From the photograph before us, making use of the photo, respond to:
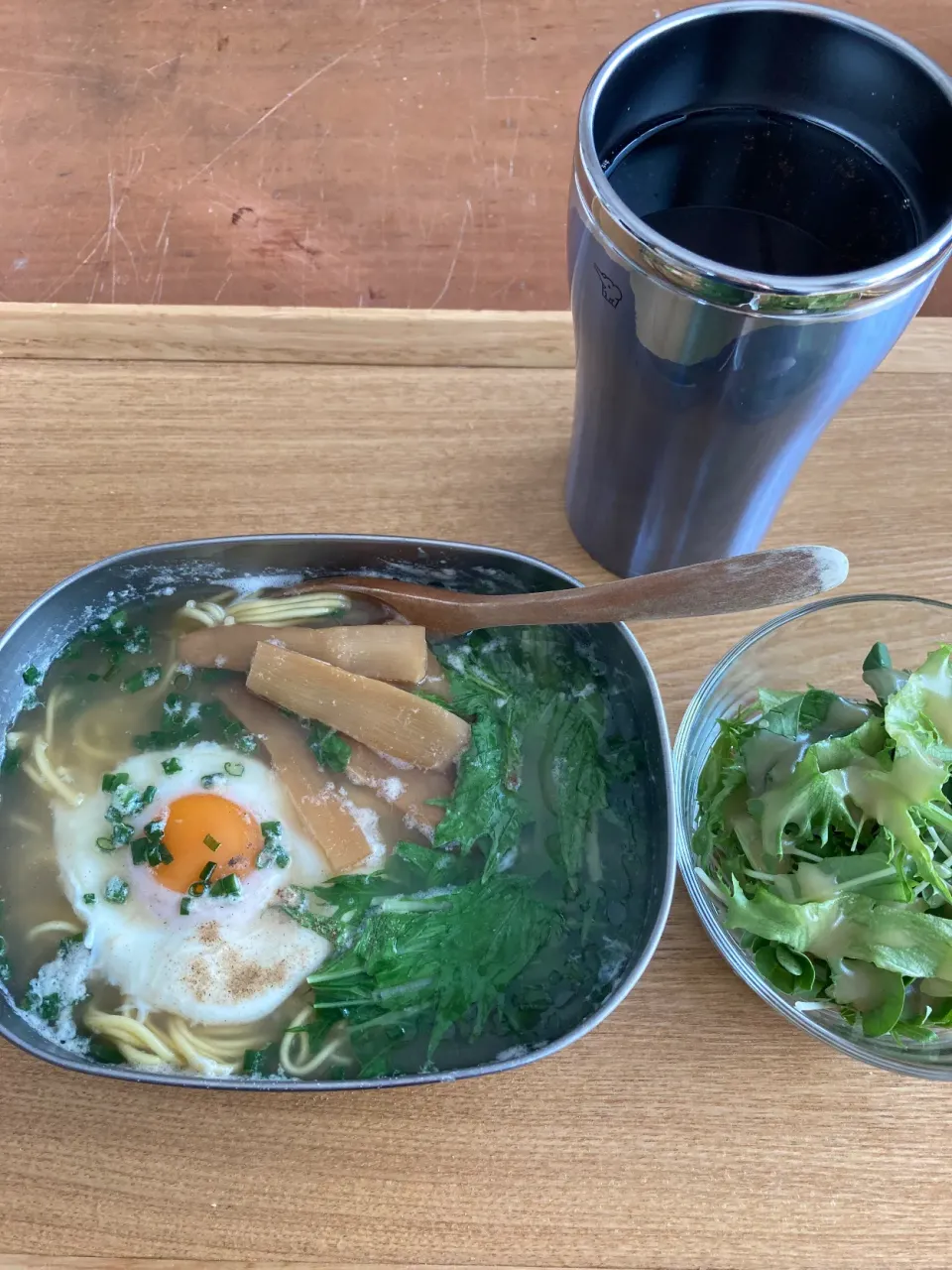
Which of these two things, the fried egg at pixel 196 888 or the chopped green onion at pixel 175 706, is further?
the chopped green onion at pixel 175 706

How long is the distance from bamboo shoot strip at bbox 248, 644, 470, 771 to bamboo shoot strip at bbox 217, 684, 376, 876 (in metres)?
0.04

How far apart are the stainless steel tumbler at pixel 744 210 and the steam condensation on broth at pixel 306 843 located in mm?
301

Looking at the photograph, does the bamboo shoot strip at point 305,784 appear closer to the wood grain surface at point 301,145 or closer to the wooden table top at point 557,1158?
the wooden table top at point 557,1158

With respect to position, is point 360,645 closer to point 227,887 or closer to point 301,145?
point 227,887

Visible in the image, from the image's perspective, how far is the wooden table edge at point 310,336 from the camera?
1.19m

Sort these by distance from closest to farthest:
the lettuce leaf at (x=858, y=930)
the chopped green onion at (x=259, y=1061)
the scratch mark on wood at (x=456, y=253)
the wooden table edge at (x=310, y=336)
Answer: the lettuce leaf at (x=858, y=930), the chopped green onion at (x=259, y=1061), the wooden table edge at (x=310, y=336), the scratch mark on wood at (x=456, y=253)

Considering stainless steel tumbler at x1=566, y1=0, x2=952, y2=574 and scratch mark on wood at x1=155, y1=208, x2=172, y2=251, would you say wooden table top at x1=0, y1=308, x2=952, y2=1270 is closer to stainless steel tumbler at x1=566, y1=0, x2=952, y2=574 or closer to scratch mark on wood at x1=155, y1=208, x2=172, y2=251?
stainless steel tumbler at x1=566, y1=0, x2=952, y2=574

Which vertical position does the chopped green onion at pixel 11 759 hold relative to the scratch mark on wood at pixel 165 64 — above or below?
below

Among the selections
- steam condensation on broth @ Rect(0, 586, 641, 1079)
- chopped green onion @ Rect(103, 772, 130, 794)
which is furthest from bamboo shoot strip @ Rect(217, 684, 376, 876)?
chopped green onion @ Rect(103, 772, 130, 794)

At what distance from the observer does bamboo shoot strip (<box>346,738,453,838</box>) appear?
1022mm

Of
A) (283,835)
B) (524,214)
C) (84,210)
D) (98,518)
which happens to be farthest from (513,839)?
(84,210)

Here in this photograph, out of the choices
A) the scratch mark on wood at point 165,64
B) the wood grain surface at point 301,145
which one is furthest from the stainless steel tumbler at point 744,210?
the scratch mark on wood at point 165,64

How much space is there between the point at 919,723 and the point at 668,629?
0.29 m

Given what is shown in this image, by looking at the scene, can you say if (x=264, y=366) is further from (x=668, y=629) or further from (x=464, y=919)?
(x=464, y=919)
